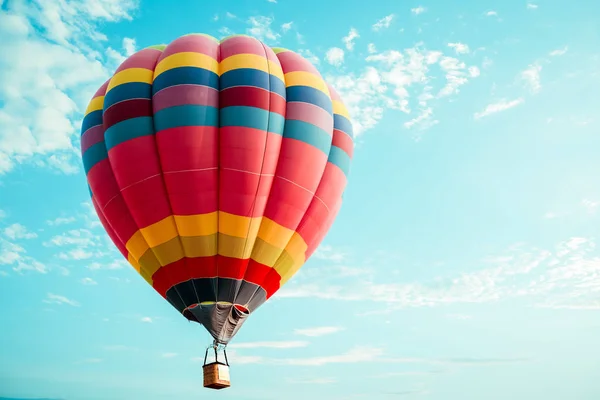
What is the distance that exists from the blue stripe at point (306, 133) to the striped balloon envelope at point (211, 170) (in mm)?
24

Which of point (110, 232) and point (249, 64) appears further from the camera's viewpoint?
point (110, 232)

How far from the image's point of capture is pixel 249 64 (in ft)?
40.3

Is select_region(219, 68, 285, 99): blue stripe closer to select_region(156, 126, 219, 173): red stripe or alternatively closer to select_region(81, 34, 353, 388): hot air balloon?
select_region(81, 34, 353, 388): hot air balloon

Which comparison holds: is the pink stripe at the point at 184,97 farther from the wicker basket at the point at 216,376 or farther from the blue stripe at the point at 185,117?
the wicker basket at the point at 216,376

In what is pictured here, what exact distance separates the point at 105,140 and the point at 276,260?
475cm

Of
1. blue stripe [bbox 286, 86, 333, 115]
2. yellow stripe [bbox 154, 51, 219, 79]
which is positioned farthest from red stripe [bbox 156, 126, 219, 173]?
blue stripe [bbox 286, 86, 333, 115]

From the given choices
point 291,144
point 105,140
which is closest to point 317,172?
point 291,144

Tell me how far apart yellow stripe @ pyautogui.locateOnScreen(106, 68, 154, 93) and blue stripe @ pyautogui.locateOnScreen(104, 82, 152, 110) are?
0.12m

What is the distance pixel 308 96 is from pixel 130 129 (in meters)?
4.11

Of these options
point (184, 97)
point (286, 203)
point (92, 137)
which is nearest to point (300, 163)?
point (286, 203)

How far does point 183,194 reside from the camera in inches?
450

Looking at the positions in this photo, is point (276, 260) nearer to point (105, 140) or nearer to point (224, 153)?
point (224, 153)

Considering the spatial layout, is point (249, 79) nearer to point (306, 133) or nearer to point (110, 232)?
point (306, 133)

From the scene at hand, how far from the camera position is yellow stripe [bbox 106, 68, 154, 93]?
40.5 ft
